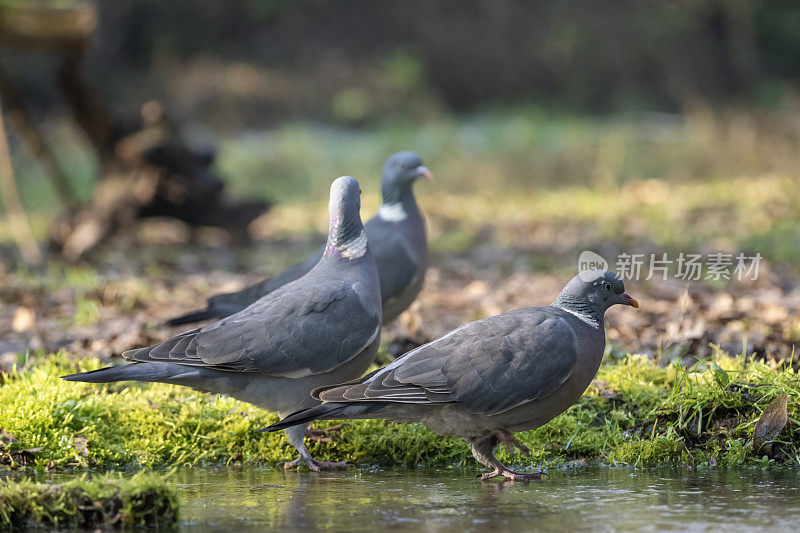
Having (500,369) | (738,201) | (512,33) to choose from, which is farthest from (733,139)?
(512,33)

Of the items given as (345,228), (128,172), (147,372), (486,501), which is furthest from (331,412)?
(128,172)

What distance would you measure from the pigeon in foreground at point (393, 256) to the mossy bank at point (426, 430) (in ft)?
2.08

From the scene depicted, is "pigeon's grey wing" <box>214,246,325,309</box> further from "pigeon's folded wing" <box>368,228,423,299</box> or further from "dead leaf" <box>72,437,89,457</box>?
"dead leaf" <box>72,437,89,457</box>

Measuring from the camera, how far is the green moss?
336 centimetres

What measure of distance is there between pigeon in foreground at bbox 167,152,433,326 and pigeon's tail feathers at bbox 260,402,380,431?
1440 millimetres

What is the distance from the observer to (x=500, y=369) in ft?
13.1

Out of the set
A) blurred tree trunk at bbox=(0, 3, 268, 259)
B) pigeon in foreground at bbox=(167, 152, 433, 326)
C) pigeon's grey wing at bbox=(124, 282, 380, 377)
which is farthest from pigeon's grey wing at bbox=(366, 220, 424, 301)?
blurred tree trunk at bbox=(0, 3, 268, 259)

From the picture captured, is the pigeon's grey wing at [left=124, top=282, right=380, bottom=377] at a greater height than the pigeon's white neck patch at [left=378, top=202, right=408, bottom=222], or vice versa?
the pigeon's white neck patch at [left=378, top=202, right=408, bottom=222]

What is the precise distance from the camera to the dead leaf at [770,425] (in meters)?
4.27

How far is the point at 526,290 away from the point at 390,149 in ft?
29.0

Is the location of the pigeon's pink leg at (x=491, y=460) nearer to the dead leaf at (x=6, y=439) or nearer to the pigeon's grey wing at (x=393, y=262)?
the pigeon's grey wing at (x=393, y=262)

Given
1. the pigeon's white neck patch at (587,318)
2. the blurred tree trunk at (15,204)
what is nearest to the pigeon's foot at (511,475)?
the pigeon's white neck patch at (587,318)

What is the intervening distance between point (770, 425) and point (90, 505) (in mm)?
2856

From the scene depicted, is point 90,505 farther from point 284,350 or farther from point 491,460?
point 491,460
